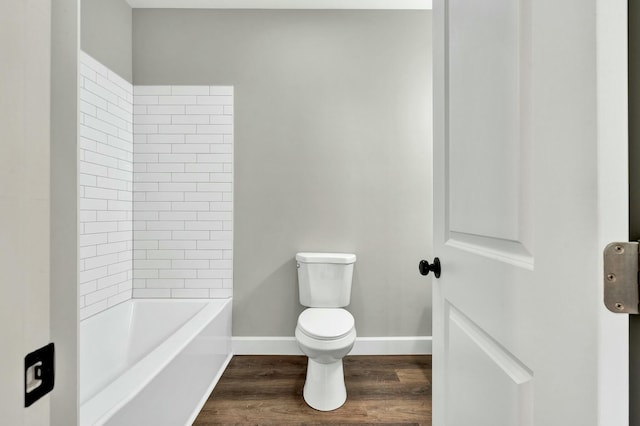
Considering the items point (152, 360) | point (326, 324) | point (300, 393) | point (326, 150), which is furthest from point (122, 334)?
point (326, 150)

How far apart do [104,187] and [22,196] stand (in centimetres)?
191

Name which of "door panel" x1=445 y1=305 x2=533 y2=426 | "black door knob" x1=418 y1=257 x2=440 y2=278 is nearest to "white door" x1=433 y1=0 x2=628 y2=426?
"door panel" x1=445 y1=305 x2=533 y2=426

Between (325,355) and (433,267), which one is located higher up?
(433,267)

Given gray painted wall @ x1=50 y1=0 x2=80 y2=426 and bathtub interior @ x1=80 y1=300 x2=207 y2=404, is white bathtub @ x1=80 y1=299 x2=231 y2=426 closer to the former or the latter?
bathtub interior @ x1=80 y1=300 x2=207 y2=404

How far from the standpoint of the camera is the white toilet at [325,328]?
1.74 m

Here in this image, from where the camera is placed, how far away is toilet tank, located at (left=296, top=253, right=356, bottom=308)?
7.28 feet

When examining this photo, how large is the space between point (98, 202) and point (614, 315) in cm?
230

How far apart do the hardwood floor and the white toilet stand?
8cm

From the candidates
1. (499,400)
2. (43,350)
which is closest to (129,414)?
(43,350)

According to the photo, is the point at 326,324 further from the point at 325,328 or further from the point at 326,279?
the point at 326,279

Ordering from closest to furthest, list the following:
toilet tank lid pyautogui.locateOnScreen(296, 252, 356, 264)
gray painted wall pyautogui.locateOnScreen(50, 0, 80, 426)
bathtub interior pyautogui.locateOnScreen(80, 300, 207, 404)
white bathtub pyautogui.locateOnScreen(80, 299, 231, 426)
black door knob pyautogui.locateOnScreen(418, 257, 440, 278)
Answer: gray painted wall pyautogui.locateOnScreen(50, 0, 80, 426) → black door knob pyautogui.locateOnScreen(418, 257, 440, 278) → white bathtub pyautogui.locateOnScreen(80, 299, 231, 426) → bathtub interior pyautogui.locateOnScreen(80, 300, 207, 404) → toilet tank lid pyautogui.locateOnScreen(296, 252, 356, 264)

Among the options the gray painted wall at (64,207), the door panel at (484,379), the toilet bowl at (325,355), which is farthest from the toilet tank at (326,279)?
the gray painted wall at (64,207)

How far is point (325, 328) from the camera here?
1793 millimetres

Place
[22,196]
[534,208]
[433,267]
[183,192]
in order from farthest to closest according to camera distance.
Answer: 1. [183,192]
2. [433,267]
3. [534,208]
4. [22,196]
